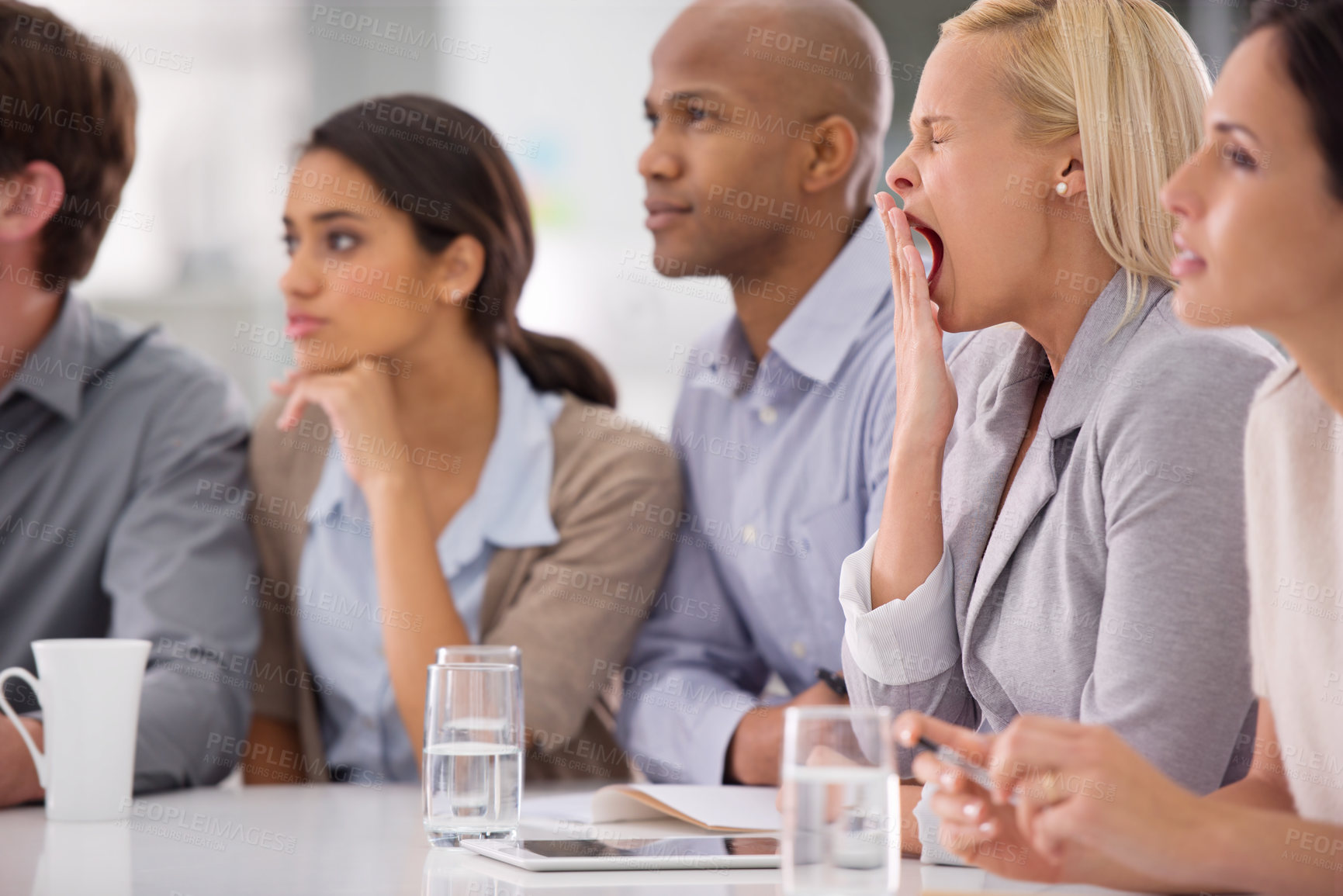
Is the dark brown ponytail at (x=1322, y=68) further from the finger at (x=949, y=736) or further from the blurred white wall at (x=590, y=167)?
the blurred white wall at (x=590, y=167)

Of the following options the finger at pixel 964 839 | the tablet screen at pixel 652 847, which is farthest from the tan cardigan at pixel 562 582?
the finger at pixel 964 839

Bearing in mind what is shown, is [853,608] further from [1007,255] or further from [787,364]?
[787,364]

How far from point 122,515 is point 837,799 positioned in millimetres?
1350

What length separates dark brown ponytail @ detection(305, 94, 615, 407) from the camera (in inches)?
72.7

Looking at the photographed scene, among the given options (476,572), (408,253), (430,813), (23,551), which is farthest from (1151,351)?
(23,551)

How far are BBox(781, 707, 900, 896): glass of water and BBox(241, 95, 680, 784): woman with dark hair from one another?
38.0 inches

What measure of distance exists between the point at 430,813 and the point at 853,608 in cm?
39

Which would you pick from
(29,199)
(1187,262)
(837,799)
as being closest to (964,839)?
(837,799)

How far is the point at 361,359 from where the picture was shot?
185 cm

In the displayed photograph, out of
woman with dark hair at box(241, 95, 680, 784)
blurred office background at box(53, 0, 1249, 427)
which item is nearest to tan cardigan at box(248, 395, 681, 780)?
woman with dark hair at box(241, 95, 680, 784)

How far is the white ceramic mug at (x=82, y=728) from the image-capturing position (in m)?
1.23

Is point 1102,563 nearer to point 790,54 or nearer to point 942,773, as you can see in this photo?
point 942,773

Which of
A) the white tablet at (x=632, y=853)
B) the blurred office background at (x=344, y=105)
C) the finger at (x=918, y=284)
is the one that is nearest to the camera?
the white tablet at (x=632, y=853)

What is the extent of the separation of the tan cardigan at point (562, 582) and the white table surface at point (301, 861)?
0.29 metres
